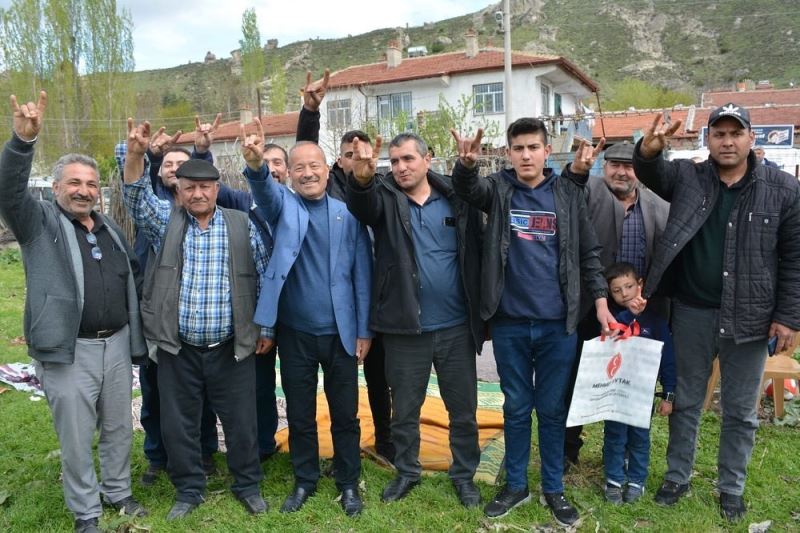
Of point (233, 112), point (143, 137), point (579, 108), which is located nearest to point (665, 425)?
point (143, 137)

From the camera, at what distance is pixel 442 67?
29.6 m

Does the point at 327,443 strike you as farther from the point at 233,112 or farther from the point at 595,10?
the point at 595,10

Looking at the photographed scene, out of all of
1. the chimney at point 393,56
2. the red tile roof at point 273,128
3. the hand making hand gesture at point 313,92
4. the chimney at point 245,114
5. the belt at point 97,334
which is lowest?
the belt at point 97,334

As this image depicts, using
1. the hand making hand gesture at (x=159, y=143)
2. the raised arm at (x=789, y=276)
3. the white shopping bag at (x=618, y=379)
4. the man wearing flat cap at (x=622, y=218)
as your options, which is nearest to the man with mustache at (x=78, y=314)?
the hand making hand gesture at (x=159, y=143)

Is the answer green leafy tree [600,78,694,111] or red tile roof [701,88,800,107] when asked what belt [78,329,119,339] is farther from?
green leafy tree [600,78,694,111]

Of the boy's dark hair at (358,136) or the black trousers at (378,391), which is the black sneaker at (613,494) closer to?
the black trousers at (378,391)

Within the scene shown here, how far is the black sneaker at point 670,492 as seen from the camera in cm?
371

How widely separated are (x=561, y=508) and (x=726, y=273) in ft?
5.52

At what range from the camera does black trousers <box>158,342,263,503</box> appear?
3701 mm

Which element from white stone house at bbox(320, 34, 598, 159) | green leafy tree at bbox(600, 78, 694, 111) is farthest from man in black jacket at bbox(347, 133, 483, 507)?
green leafy tree at bbox(600, 78, 694, 111)

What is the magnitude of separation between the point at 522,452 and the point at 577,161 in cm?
181

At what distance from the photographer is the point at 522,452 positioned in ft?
12.2

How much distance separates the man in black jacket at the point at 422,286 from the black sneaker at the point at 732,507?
146 cm

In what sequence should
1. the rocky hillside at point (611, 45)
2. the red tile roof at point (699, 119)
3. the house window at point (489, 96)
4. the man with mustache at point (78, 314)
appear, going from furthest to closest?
1. the rocky hillside at point (611, 45)
2. the house window at point (489, 96)
3. the red tile roof at point (699, 119)
4. the man with mustache at point (78, 314)
